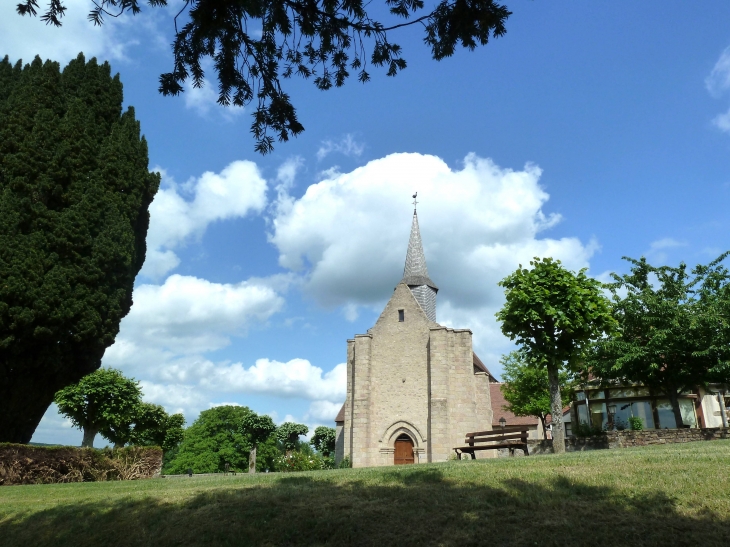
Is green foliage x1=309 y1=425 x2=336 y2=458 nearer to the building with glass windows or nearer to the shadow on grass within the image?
the building with glass windows

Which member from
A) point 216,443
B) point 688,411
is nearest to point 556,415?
point 688,411

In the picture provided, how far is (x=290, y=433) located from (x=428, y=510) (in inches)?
2350

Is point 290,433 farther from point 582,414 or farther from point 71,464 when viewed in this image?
point 71,464

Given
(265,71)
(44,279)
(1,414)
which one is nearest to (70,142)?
(44,279)

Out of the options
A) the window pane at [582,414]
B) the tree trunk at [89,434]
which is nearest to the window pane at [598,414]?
the window pane at [582,414]

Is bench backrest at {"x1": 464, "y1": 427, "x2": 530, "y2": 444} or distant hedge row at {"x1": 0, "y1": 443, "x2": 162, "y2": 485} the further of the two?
bench backrest at {"x1": 464, "y1": 427, "x2": 530, "y2": 444}

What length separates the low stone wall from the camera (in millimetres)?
24453

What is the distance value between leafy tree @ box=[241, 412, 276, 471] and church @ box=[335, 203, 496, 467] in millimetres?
27314

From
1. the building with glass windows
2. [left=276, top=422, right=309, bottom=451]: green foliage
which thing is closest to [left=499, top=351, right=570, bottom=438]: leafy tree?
the building with glass windows

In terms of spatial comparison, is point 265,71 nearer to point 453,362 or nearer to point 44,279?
point 44,279

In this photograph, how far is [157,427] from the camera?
46.5m

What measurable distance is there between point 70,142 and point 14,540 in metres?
14.2

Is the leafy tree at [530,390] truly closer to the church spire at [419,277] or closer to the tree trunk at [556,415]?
the church spire at [419,277]

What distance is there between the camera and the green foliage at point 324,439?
6881 centimetres
